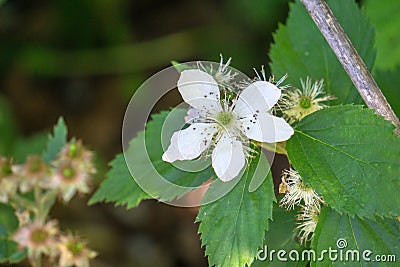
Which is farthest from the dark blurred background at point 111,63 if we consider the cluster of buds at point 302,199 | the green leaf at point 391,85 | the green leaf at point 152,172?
the cluster of buds at point 302,199

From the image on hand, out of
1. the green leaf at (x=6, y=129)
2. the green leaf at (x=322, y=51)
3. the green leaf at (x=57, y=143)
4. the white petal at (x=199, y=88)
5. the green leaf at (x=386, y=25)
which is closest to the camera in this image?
the white petal at (x=199, y=88)

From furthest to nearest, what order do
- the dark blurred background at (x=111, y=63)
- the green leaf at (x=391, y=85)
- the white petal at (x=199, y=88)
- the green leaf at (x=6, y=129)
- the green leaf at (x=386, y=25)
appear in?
the dark blurred background at (x=111, y=63) < the green leaf at (x=6, y=129) < the green leaf at (x=386, y=25) < the green leaf at (x=391, y=85) < the white petal at (x=199, y=88)

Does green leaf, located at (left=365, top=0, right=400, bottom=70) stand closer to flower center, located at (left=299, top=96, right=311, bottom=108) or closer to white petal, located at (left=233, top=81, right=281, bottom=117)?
flower center, located at (left=299, top=96, right=311, bottom=108)

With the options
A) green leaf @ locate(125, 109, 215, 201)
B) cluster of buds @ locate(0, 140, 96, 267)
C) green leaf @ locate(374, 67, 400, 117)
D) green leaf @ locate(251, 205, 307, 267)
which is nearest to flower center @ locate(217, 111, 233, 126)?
green leaf @ locate(125, 109, 215, 201)

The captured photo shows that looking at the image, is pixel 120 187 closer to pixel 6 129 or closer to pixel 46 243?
pixel 46 243

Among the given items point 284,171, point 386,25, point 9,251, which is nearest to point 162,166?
point 284,171

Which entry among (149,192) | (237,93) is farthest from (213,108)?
(149,192)
